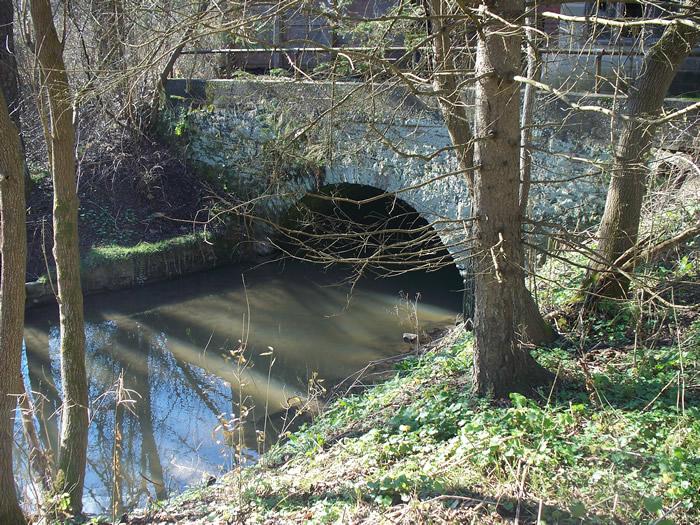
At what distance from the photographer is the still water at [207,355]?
658cm

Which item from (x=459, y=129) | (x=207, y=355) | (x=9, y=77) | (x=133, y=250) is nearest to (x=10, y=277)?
(x=459, y=129)

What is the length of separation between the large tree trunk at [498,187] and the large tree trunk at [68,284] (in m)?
2.78

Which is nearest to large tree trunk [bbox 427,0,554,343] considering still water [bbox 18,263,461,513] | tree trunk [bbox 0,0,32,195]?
still water [bbox 18,263,461,513]

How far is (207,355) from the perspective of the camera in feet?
30.3

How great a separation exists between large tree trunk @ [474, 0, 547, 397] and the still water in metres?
1.73

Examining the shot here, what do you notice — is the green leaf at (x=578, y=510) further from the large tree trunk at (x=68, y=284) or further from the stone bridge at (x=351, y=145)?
the large tree trunk at (x=68, y=284)

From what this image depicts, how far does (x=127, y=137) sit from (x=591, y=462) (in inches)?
447

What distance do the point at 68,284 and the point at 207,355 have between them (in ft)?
14.7

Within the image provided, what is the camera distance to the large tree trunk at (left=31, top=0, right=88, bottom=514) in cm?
477

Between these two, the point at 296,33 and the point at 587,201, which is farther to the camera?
the point at 296,33

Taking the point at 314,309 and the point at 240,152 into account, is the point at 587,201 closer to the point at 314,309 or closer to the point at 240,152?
the point at 314,309

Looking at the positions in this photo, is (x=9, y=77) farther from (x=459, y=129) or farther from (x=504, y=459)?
(x=504, y=459)

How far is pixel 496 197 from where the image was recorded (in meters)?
4.39

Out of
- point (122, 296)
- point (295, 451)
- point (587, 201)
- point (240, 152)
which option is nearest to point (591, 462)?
point (295, 451)
